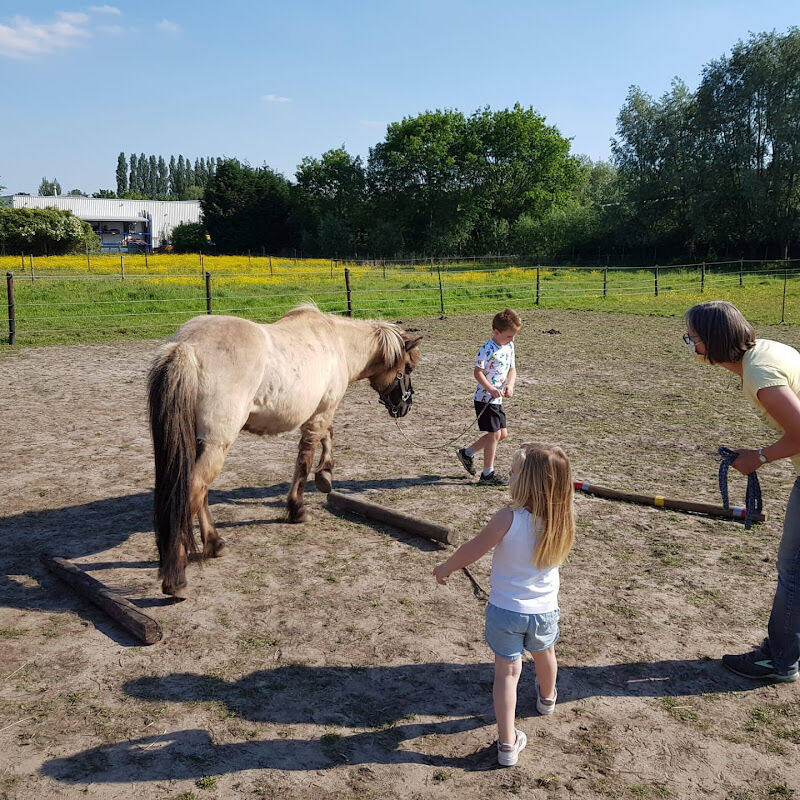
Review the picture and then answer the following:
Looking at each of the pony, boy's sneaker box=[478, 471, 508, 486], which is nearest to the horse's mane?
the pony

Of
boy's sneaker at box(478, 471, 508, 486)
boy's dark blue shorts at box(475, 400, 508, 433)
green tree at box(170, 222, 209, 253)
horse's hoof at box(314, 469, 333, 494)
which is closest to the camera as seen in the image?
horse's hoof at box(314, 469, 333, 494)

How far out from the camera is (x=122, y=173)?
174 m

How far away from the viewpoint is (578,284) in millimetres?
29078

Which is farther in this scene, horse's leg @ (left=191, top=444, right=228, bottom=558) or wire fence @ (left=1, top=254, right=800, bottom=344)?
wire fence @ (left=1, top=254, right=800, bottom=344)

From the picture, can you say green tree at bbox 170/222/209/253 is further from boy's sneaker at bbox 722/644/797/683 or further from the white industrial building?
boy's sneaker at bbox 722/644/797/683

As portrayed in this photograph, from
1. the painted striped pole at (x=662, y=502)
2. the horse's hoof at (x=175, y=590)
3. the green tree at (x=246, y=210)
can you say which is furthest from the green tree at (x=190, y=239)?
the horse's hoof at (x=175, y=590)

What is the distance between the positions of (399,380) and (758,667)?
3.98 m

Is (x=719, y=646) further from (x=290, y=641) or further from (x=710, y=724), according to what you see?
(x=290, y=641)

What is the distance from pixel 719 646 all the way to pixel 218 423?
318 centimetres

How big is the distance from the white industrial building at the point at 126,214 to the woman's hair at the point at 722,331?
83.4 m

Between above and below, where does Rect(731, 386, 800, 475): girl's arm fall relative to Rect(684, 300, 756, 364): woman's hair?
below

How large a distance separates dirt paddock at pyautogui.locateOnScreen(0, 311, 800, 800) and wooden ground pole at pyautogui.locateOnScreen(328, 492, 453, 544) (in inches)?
4.1

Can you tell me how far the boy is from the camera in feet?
20.1

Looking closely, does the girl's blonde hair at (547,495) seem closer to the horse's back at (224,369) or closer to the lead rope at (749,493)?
the lead rope at (749,493)
